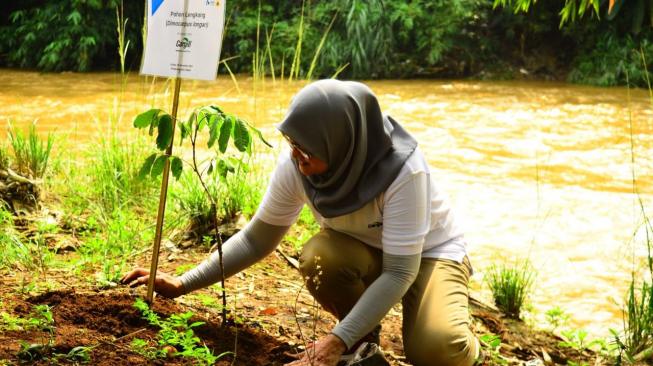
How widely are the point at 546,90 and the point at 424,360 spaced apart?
862cm

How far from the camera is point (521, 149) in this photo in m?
6.87

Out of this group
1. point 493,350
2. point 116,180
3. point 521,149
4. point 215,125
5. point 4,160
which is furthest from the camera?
point 521,149

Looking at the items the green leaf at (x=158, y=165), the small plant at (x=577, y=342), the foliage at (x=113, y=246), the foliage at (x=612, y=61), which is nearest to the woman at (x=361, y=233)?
the green leaf at (x=158, y=165)

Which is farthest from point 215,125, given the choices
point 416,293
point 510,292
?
point 510,292

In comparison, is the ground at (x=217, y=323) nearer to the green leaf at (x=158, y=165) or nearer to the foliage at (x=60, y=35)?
the green leaf at (x=158, y=165)

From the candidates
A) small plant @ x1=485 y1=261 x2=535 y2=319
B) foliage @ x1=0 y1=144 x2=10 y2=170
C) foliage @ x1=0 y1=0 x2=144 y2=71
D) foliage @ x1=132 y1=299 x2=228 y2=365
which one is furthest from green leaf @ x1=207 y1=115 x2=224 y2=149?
foliage @ x1=0 y1=0 x2=144 y2=71

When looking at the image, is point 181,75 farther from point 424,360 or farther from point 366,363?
point 424,360

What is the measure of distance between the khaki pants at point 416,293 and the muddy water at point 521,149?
0.87 metres

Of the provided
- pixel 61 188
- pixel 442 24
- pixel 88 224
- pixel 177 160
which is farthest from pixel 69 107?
pixel 177 160

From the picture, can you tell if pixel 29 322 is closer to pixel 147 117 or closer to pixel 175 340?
pixel 175 340

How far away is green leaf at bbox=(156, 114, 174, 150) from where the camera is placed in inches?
76.8

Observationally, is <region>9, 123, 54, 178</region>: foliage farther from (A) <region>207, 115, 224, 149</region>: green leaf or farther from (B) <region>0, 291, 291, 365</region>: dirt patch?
(A) <region>207, 115, 224, 149</region>: green leaf

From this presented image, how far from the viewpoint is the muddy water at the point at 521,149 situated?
421cm

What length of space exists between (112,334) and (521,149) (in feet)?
17.5
